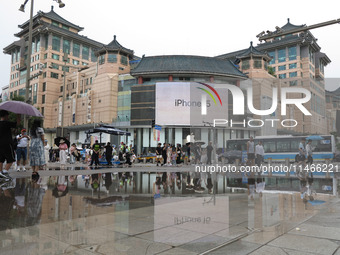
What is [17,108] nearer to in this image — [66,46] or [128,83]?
[128,83]

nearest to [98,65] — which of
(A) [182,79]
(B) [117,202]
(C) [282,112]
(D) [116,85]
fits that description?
(D) [116,85]

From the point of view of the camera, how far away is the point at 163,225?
143 inches

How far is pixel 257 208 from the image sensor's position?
A: 4785mm

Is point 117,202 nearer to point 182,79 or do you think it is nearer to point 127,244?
point 127,244

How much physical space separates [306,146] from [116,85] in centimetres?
3781

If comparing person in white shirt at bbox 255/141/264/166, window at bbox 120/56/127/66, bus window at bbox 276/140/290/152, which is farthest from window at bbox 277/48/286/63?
person in white shirt at bbox 255/141/264/166

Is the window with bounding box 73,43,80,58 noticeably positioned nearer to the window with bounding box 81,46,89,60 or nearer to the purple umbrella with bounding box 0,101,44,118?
the window with bounding box 81,46,89,60

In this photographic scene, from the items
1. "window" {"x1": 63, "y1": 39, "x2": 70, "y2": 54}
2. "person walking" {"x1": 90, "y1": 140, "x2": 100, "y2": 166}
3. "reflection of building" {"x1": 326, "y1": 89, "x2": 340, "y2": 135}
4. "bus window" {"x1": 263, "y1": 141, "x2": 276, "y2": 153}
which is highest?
"window" {"x1": 63, "y1": 39, "x2": 70, "y2": 54}

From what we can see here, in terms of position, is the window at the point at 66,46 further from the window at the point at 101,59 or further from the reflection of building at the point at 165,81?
the reflection of building at the point at 165,81

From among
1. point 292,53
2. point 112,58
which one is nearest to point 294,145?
point 112,58

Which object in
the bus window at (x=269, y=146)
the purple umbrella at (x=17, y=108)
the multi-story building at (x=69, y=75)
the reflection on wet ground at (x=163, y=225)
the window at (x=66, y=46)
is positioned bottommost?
the reflection on wet ground at (x=163, y=225)

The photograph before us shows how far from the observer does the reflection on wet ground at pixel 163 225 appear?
2.74 m

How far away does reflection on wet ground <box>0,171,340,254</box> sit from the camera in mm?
2740

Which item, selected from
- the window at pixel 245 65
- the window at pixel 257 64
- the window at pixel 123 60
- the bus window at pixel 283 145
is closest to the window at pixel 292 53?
the window at pixel 257 64
